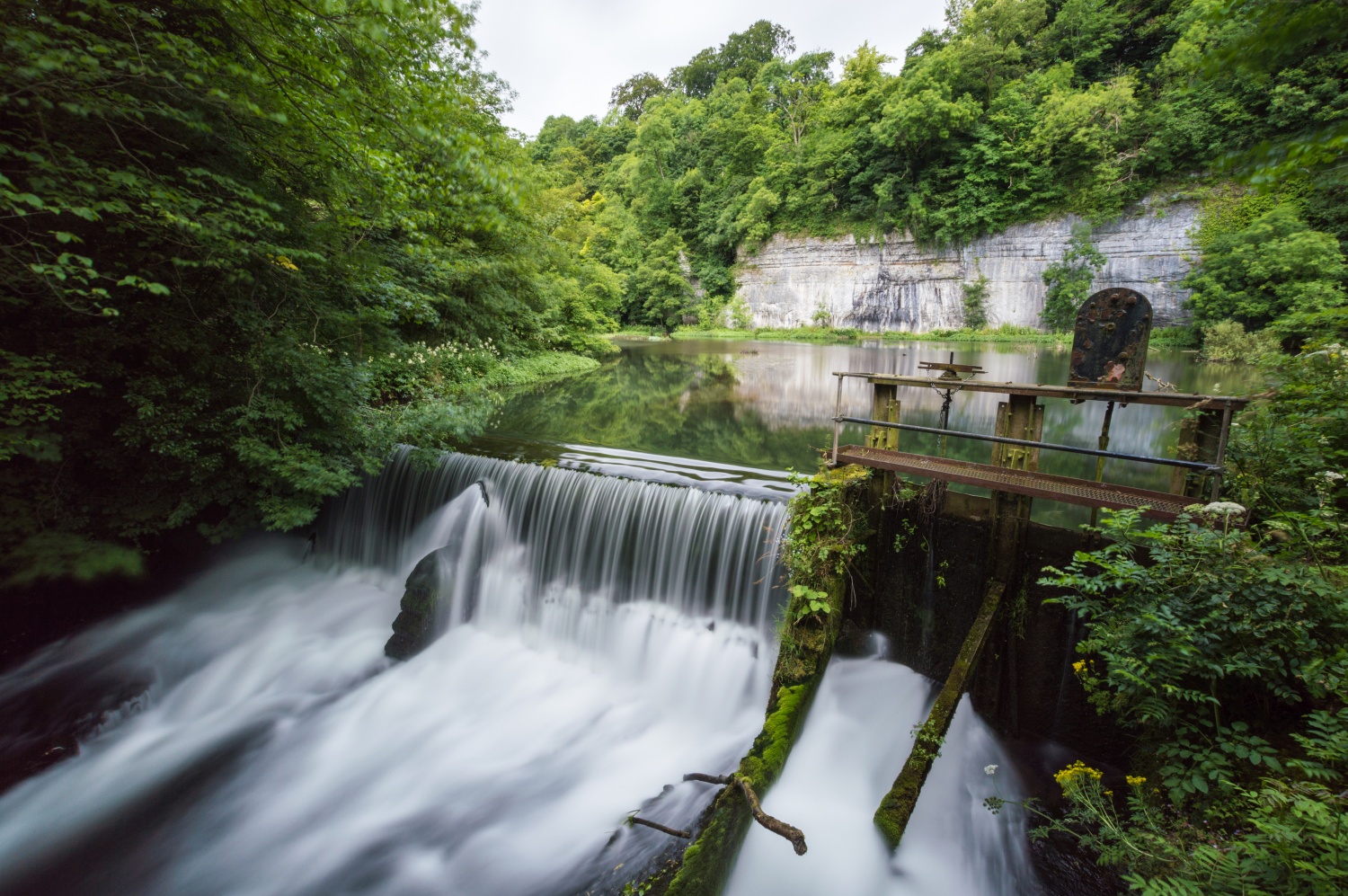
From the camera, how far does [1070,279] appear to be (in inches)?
1253

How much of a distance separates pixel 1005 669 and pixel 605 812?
3.64 meters

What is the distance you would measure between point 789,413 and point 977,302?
2848 centimetres

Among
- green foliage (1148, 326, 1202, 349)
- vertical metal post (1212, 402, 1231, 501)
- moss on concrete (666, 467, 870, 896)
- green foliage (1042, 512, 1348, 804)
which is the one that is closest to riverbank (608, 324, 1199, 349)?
green foliage (1148, 326, 1202, 349)

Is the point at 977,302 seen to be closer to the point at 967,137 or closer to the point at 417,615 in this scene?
the point at 967,137

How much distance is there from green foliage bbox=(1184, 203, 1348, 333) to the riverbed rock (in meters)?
26.7

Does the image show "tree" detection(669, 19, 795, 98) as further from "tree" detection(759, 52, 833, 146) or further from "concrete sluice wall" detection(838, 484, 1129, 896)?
"concrete sluice wall" detection(838, 484, 1129, 896)

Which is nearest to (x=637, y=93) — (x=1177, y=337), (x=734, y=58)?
(x=734, y=58)

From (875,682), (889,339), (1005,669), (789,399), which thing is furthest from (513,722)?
(889,339)

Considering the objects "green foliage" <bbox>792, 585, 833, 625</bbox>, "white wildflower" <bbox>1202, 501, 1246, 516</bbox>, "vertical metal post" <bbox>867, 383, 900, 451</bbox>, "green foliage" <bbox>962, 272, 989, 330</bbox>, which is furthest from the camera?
"green foliage" <bbox>962, 272, 989, 330</bbox>

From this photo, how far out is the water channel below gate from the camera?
4.14 meters

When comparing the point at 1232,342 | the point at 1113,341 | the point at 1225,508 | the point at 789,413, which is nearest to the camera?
the point at 1225,508

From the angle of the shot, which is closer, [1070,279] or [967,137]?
[1070,279]

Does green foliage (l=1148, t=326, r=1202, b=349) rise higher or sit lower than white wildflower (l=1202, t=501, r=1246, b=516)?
higher

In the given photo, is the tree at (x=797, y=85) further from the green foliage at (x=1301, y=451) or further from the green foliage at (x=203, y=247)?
the green foliage at (x=1301, y=451)
